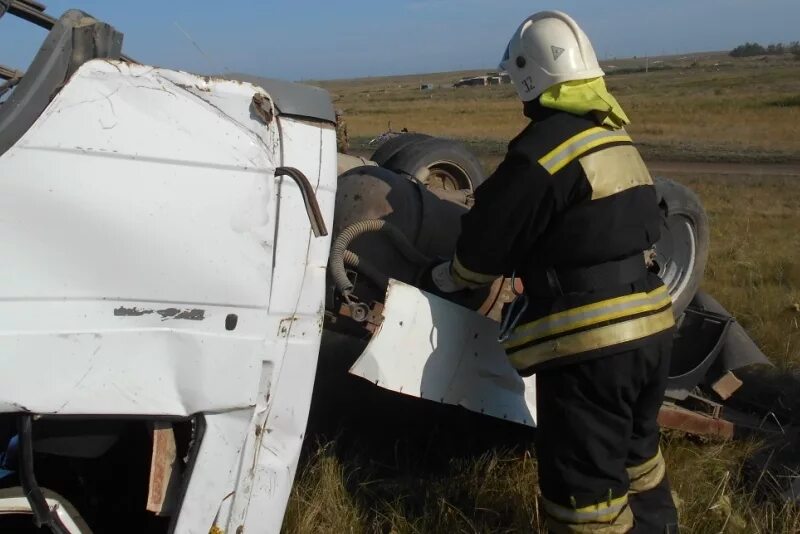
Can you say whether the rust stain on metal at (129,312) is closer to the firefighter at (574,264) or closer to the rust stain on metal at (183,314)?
the rust stain on metal at (183,314)

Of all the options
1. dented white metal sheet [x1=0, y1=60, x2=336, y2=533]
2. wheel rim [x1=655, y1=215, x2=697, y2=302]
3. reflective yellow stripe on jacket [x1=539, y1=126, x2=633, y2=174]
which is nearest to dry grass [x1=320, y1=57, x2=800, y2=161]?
wheel rim [x1=655, y1=215, x2=697, y2=302]

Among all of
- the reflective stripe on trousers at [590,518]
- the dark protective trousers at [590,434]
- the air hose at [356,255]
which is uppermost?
the air hose at [356,255]

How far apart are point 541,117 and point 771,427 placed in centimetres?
219

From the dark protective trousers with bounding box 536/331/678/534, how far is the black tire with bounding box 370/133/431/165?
6.33 feet

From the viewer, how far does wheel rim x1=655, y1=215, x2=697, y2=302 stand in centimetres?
457

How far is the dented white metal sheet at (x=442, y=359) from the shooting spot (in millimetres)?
2781

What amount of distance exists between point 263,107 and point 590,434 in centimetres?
144

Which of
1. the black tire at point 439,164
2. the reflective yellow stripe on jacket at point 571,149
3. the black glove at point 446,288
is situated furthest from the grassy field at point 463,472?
the reflective yellow stripe on jacket at point 571,149

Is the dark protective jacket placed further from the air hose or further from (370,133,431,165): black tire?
(370,133,431,165): black tire

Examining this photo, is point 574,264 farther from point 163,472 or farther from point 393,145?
point 393,145

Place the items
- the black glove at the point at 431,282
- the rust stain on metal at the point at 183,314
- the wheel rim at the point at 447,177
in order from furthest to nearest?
the wheel rim at the point at 447,177, the black glove at the point at 431,282, the rust stain on metal at the point at 183,314

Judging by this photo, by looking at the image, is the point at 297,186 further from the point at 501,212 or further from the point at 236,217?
the point at 501,212

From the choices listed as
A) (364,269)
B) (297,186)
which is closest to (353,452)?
(364,269)

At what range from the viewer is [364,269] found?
3.09 m
